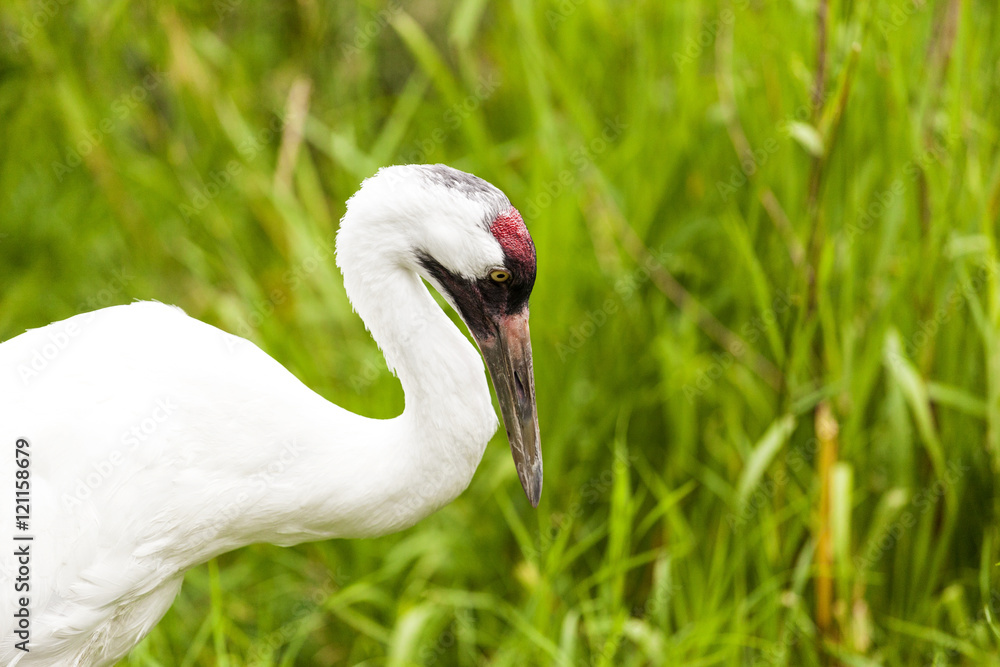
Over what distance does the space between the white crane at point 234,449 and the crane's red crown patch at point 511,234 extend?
0.10 meters

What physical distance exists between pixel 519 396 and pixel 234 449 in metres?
0.60

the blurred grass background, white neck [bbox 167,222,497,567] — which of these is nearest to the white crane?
white neck [bbox 167,222,497,567]

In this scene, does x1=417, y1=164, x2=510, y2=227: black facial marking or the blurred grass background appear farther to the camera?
the blurred grass background

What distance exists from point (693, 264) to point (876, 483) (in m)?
0.93

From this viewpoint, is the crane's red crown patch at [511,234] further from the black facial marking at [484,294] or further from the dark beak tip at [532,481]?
the dark beak tip at [532,481]

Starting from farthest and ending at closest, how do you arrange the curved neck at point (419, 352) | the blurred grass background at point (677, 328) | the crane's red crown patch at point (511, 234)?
the blurred grass background at point (677, 328) < the curved neck at point (419, 352) < the crane's red crown patch at point (511, 234)

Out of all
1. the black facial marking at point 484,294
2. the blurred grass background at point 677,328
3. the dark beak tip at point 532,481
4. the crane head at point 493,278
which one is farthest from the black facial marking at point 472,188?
the blurred grass background at point 677,328

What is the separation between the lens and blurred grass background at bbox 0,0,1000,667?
260 centimetres

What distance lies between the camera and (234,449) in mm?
1942

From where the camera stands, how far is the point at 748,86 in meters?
3.28

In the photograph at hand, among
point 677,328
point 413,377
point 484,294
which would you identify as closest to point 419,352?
point 413,377

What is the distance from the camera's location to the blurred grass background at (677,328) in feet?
8.54

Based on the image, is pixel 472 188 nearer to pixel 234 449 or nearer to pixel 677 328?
pixel 234 449

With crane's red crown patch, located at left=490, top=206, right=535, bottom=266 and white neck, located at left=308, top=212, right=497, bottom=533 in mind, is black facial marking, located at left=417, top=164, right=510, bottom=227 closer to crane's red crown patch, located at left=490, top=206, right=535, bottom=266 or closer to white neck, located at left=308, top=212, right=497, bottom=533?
crane's red crown patch, located at left=490, top=206, right=535, bottom=266
